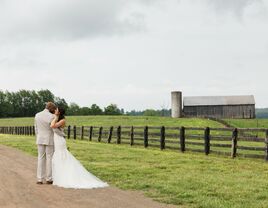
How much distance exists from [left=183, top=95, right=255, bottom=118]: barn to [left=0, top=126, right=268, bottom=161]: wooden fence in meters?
54.6

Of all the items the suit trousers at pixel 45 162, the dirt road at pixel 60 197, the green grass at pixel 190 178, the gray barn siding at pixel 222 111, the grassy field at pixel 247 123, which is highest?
the gray barn siding at pixel 222 111

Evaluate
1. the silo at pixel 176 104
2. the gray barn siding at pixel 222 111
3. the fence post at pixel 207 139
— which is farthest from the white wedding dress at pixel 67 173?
the gray barn siding at pixel 222 111

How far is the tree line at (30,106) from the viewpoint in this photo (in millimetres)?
159375

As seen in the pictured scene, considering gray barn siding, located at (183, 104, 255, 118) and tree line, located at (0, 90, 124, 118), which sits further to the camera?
tree line, located at (0, 90, 124, 118)

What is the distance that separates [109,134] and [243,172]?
774 inches

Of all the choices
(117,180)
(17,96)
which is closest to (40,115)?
(117,180)

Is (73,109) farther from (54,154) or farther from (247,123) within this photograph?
(54,154)

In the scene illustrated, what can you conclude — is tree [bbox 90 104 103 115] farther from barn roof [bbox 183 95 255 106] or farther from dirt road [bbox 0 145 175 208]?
dirt road [bbox 0 145 175 208]

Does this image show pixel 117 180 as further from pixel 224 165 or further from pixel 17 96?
pixel 17 96

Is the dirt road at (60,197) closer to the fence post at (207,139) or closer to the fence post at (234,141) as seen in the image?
the fence post at (234,141)

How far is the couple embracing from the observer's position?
13.3 meters

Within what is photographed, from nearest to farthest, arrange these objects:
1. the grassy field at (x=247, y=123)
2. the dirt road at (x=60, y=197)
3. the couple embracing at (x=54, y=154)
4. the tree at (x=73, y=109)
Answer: the dirt road at (x=60, y=197) < the couple embracing at (x=54, y=154) < the grassy field at (x=247, y=123) < the tree at (x=73, y=109)

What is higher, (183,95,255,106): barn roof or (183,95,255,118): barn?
(183,95,255,106): barn roof

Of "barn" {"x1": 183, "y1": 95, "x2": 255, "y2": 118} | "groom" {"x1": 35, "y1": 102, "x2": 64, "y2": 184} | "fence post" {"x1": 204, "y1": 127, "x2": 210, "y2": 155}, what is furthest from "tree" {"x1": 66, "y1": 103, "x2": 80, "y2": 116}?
"groom" {"x1": 35, "y1": 102, "x2": 64, "y2": 184}
